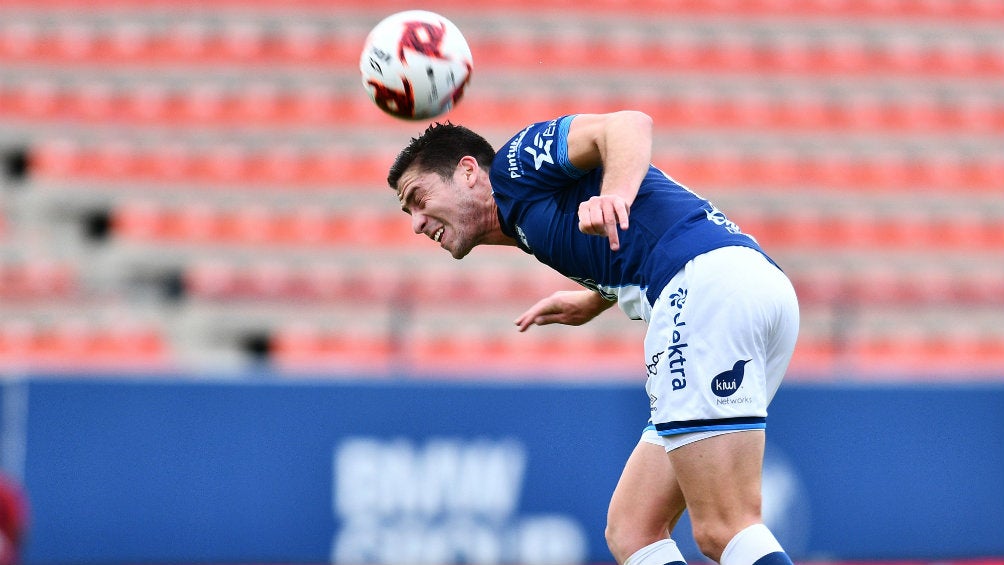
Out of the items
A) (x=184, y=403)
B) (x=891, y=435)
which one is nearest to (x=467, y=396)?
(x=184, y=403)

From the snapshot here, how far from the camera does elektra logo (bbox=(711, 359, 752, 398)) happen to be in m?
4.12

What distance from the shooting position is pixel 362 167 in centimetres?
1300

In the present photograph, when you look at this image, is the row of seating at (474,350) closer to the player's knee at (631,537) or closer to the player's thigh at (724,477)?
the player's knee at (631,537)

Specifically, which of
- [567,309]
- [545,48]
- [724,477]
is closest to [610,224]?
[724,477]

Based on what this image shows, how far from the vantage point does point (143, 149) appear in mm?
13062

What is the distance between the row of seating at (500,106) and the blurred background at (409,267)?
0.03 m

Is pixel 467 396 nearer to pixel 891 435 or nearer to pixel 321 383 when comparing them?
pixel 321 383

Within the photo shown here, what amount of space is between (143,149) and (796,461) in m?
7.09

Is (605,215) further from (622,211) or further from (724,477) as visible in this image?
(724,477)

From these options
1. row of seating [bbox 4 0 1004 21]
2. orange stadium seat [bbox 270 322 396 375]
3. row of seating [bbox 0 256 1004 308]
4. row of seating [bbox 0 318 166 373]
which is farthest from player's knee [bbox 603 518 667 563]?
row of seating [bbox 4 0 1004 21]

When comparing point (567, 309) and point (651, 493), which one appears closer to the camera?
point (651, 493)

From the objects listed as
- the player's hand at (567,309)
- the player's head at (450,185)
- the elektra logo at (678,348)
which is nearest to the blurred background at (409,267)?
the player's hand at (567,309)

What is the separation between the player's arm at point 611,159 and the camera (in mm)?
3967

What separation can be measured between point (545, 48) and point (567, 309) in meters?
9.39
